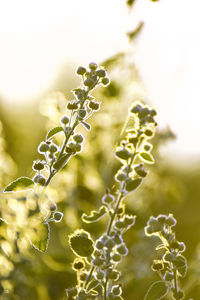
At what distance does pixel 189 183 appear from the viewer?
8.06 m

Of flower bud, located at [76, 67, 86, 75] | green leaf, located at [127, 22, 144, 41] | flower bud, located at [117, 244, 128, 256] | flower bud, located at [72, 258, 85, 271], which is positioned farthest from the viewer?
green leaf, located at [127, 22, 144, 41]

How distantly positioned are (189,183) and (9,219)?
701 cm

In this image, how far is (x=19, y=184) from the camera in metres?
1.27

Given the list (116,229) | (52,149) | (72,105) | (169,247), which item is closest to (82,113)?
(72,105)

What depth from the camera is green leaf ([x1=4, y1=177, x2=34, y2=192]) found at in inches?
49.6

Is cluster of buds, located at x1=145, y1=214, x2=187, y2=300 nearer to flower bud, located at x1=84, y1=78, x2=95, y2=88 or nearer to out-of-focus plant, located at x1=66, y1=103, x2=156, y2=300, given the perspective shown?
out-of-focus plant, located at x1=66, y1=103, x2=156, y2=300

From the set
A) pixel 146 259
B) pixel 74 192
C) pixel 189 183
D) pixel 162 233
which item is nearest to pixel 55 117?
pixel 162 233

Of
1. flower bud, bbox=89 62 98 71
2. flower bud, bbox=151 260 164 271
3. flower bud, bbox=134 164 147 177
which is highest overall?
flower bud, bbox=89 62 98 71

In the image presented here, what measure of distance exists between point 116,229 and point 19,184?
322 millimetres

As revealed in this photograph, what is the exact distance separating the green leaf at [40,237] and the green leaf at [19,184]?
124 millimetres

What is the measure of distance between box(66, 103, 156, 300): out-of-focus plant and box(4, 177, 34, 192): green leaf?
20 cm

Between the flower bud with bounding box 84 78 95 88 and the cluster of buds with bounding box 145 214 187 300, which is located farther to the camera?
the flower bud with bounding box 84 78 95 88

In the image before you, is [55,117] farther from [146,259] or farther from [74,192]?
[146,259]

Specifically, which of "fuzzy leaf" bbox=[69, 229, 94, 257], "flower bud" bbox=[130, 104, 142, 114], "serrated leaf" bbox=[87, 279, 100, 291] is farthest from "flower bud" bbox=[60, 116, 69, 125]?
"serrated leaf" bbox=[87, 279, 100, 291]
